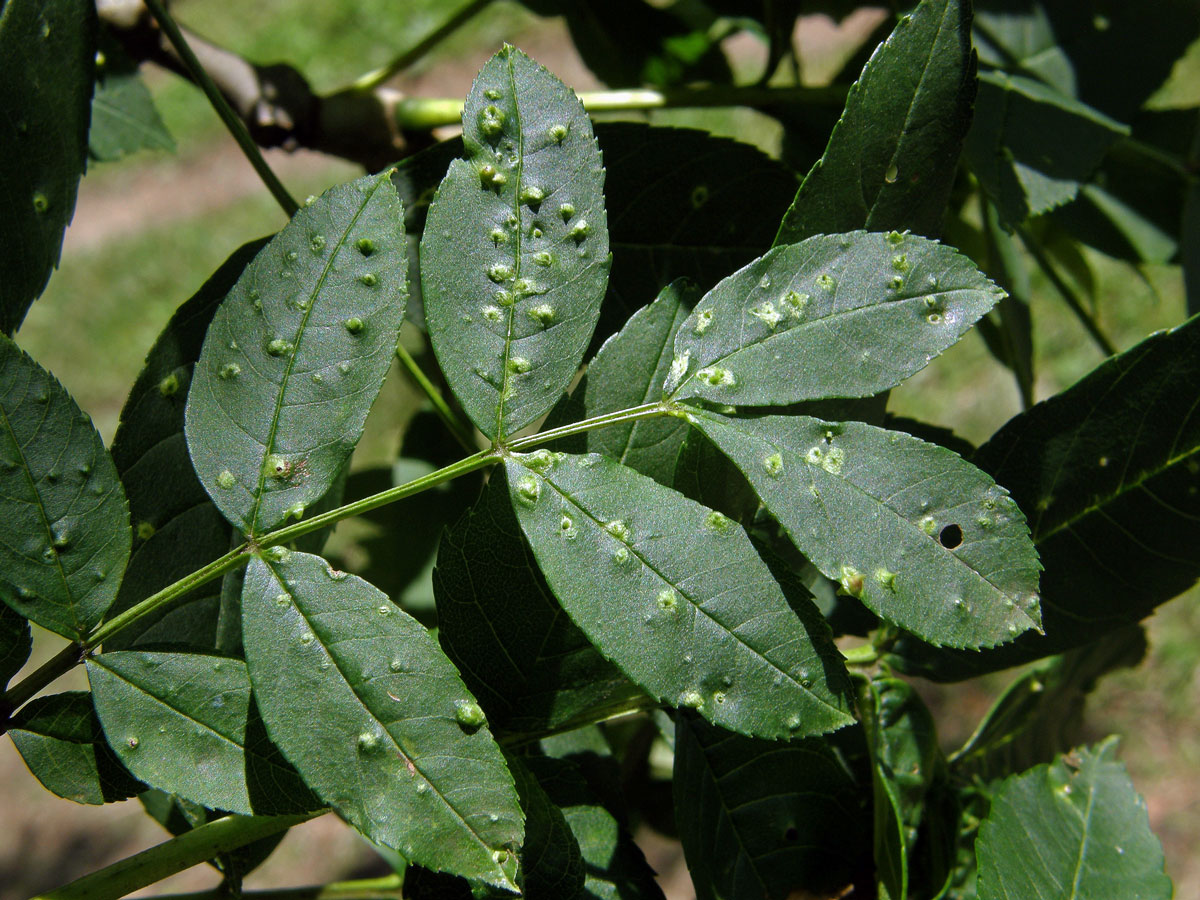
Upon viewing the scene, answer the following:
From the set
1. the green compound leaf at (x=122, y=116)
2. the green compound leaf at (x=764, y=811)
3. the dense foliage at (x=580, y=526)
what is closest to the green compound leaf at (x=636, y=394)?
the dense foliage at (x=580, y=526)

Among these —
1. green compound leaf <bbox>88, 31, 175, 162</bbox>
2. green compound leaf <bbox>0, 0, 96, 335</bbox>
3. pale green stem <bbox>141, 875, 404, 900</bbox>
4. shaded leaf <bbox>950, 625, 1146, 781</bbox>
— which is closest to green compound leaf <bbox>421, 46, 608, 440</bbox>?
green compound leaf <bbox>0, 0, 96, 335</bbox>

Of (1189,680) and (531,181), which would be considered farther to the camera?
(1189,680)

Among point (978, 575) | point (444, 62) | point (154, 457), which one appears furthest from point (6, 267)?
point (444, 62)

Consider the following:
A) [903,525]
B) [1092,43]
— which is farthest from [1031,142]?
[903,525]

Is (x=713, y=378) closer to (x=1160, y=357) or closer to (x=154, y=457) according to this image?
(x=1160, y=357)

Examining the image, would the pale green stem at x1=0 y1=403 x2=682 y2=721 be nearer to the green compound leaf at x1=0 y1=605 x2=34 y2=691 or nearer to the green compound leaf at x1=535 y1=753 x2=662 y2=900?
the green compound leaf at x1=0 y1=605 x2=34 y2=691

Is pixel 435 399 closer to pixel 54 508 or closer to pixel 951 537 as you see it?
pixel 54 508
